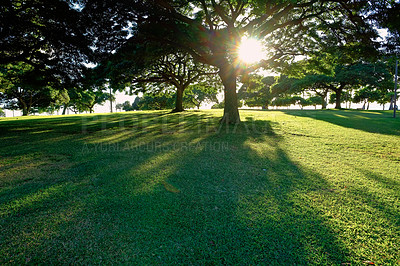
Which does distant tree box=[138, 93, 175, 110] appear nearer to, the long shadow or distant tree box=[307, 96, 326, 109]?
the long shadow

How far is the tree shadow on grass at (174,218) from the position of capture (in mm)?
1801

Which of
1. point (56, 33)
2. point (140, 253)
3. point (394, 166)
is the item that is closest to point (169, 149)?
point (140, 253)

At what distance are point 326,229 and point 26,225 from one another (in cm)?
391

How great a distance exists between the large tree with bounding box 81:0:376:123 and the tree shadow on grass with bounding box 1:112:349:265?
7.07 meters

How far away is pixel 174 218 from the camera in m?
2.34

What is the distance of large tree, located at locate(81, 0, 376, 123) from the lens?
7.83 m

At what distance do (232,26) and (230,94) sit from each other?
3751mm

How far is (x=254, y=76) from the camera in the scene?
1553 cm

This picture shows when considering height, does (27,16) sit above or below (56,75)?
above

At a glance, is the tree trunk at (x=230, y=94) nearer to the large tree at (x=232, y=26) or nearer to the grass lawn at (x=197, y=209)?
the large tree at (x=232, y=26)

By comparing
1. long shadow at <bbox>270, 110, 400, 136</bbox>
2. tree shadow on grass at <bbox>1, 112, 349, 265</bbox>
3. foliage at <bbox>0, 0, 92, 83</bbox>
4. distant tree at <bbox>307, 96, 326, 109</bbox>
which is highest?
distant tree at <bbox>307, 96, 326, 109</bbox>

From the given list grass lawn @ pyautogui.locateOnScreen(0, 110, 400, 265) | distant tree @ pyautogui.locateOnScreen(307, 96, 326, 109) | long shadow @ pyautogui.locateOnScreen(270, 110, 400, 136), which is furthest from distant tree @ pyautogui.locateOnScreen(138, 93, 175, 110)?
distant tree @ pyautogui.locateOnScreen(307, 96, 326, 109)

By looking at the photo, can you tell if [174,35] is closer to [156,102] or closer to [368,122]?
[368,122]

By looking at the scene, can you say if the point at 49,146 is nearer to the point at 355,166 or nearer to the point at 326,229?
the point at 326,229
